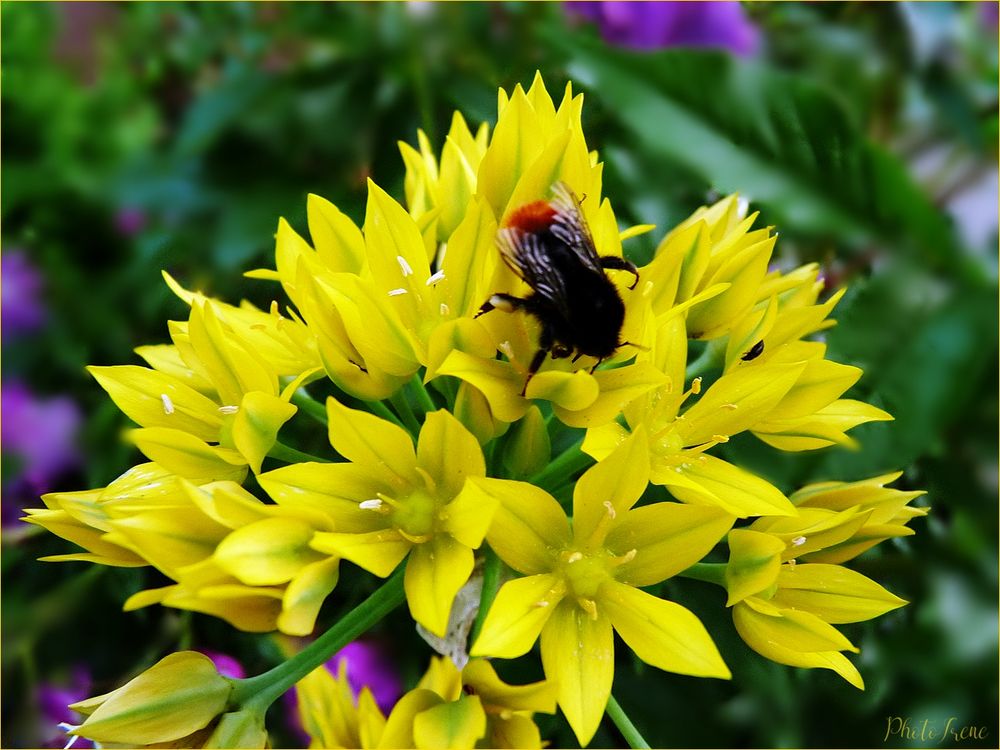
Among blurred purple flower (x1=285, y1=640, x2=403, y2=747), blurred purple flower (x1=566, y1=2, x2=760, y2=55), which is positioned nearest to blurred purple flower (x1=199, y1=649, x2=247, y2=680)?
blurred purple flower (x1=285, y1=640, x2=403, y2=747)

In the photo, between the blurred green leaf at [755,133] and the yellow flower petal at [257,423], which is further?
→ the blurred green leaf at [755,133]

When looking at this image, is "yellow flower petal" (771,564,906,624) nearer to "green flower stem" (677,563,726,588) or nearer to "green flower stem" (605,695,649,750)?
"green flower stem" (677,563,726,588)

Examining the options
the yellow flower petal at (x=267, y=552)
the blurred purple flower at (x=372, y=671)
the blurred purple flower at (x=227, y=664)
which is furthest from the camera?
the blurred purple flower at (x=372, y=671)

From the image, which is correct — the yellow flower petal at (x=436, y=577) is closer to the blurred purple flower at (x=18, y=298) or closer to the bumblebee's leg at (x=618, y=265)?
the bumblebee's leg at (x=618, y=265)

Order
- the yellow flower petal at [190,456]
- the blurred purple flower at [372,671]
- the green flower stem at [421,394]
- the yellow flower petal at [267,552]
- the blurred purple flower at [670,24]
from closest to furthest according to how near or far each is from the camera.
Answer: the yellow flower petal at [267,552]
the yellow flower petal at [190,456]
the green flower stem at [421,394]
the blurred purple flower at [372,671]
the blurred purple flower at [670,24]

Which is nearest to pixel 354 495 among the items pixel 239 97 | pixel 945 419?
pixel 945 419

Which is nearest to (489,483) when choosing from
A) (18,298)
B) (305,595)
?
(305,595)

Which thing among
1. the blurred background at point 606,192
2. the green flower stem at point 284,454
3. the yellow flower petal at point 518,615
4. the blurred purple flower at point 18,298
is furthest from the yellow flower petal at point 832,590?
the blurred purple flower at point 18,298

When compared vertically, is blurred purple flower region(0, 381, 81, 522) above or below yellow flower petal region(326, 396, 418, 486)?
below
